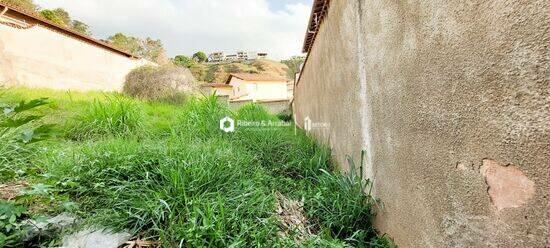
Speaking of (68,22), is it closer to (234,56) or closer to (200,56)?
(200,56)

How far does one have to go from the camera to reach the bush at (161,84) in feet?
25.8

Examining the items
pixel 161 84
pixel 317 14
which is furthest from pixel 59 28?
pixel 317 14

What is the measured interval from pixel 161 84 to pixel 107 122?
4.03 metres

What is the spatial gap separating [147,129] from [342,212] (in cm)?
341

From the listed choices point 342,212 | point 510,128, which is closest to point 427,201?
point 510,128

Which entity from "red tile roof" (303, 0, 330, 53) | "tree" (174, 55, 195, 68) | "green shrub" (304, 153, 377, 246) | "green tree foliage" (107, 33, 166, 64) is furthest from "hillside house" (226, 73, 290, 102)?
"green shrub" (304, 153, 377, 246)

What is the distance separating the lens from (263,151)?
3.84 m

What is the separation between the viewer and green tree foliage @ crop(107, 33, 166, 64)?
29.6m

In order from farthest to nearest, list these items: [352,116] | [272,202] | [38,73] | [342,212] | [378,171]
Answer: [38,73] < [352,116] < [272,202] < [342,212] < [378,171]

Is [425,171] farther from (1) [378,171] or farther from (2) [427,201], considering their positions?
(1) [378,171]

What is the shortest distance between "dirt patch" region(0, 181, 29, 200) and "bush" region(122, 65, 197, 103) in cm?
565

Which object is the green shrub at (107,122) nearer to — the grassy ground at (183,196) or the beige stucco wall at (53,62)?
the grassy ground at (183,196)

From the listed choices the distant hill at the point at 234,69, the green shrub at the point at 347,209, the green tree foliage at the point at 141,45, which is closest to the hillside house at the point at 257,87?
the green tree foliage at the point at 141,45

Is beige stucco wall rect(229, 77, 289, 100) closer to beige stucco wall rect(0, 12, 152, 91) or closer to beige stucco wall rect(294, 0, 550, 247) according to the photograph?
beige stucco wall rect(0, 12, 152, 91)
